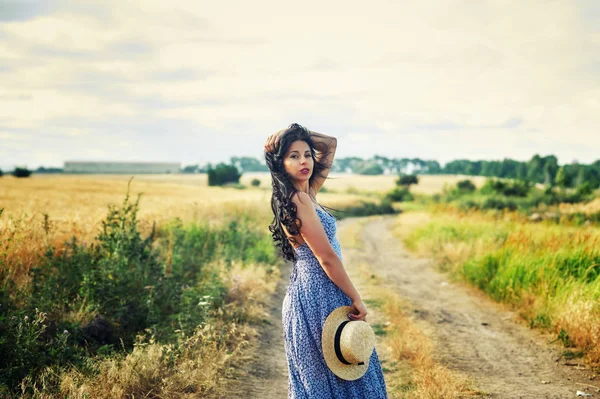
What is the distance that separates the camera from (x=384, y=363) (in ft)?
20.1

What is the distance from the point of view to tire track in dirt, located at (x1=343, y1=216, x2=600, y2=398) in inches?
216

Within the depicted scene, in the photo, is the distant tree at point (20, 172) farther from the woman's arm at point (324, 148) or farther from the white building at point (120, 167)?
the woman's arm at point (324, 148)

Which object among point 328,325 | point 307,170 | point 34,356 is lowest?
point 34,356

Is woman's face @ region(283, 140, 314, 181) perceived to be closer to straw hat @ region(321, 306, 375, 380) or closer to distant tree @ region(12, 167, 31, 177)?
straw hat @ region(321, 306, 375, 380)

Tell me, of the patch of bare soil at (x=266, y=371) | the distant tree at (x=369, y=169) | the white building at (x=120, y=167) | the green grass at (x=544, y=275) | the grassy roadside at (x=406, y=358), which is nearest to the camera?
the grassy roadside at (x=406, y=358)

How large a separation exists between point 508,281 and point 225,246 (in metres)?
5.61

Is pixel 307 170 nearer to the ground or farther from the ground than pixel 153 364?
farther from the ground

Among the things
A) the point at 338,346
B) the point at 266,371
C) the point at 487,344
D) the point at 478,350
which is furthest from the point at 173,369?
the point at 487,344

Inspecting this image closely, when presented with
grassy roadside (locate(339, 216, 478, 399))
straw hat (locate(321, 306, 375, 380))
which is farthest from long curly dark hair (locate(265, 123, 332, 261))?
grassy roadside (locate(339, 216, 478, 399))

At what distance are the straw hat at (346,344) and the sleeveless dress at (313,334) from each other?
0.33 ft

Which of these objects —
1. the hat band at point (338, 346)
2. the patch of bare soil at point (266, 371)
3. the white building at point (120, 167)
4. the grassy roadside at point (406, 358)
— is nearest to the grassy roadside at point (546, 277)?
the grassy roadside at point (406, 358)

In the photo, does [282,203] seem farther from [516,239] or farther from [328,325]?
[516,239]

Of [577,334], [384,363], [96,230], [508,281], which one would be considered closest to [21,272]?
[96,230]

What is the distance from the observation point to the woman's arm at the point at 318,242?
3102 millimetres
